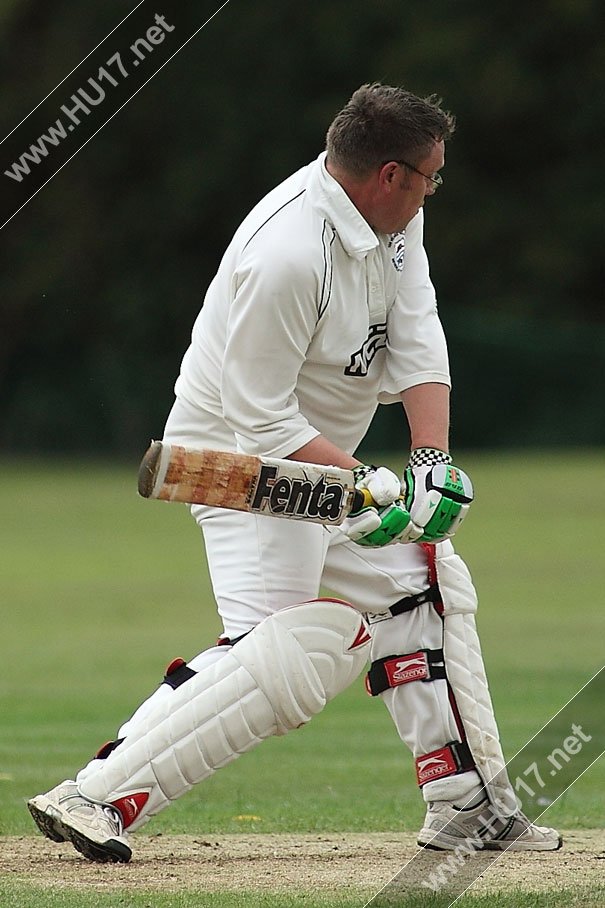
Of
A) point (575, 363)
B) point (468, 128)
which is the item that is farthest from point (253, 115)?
point (575, 363)

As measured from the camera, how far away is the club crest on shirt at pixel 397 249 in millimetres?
4748

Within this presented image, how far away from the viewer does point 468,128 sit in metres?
38.3

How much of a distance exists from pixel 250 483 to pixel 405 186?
3.28 ft

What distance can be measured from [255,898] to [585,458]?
27084mm

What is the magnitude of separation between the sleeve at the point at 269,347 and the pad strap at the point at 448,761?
1144 mm

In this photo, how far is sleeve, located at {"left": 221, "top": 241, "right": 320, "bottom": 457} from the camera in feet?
14.4

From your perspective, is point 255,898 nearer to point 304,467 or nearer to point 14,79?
point 304,467

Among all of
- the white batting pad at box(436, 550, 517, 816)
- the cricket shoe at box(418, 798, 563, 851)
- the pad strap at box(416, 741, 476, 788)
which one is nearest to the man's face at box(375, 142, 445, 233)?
the white batting pad at box(436, 550, 517, 816)

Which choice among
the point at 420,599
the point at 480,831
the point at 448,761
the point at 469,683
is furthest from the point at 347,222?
the point at 480,831

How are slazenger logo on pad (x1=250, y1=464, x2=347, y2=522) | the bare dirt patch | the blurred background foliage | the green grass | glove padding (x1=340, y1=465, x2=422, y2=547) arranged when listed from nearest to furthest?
the green grass → slazenger logo on pad (x1=250, y1=464, x2=347, y2=522) → glove padding (x1=340, y1=465, x2=422, y2=547) → the bare dirt patch → the blurred background foliage

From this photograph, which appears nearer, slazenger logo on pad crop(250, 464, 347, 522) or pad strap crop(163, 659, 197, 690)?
slazenger logo on pad crop(250, 464, 347, 522)

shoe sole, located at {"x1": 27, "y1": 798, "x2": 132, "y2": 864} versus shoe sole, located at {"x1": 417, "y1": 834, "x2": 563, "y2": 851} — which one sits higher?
shoe sole, located at {"x1": 417, "y1": 834, "x2": 563, "y2": 851}

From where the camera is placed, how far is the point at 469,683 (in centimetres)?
496

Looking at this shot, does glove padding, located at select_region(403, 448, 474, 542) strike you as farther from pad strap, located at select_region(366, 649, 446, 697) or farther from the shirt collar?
the shirt collar
